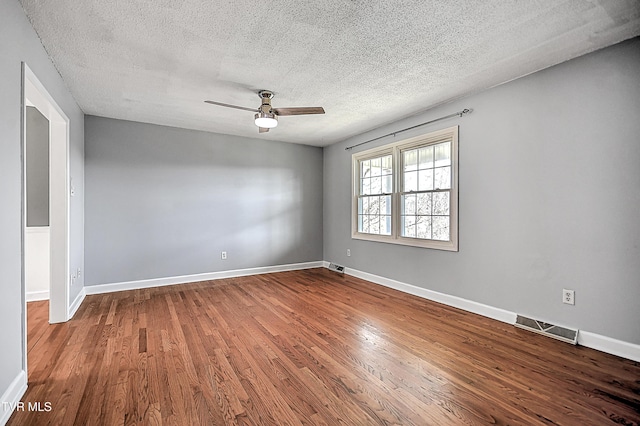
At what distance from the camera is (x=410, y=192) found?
4402mm

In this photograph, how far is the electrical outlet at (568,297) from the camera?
2.73 meters

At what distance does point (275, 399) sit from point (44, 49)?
10.9ft

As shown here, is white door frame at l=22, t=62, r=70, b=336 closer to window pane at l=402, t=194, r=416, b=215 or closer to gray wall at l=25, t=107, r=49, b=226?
gray wall at l=25, t=107, r=49, b=226

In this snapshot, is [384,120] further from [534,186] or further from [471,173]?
[534,186]

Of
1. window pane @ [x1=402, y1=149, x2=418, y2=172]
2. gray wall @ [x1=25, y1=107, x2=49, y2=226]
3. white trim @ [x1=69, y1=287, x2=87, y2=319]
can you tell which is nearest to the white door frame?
white trim @ [x1=69, y1=287, x2=87, y2=319]

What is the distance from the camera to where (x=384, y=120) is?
4578mm

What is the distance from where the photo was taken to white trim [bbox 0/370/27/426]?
1.66 metres

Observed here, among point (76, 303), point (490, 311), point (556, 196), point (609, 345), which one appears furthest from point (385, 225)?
point (76, 303)

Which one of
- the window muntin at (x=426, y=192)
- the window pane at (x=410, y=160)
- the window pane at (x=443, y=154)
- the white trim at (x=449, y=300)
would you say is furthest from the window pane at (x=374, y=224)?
the window pane at (x=443, y=154)

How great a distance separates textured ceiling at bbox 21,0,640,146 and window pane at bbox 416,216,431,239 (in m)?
1.53

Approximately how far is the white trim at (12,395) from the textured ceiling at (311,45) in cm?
244

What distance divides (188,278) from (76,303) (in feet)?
5.06

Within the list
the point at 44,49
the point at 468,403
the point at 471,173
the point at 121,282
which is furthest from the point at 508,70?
the point at 121,282

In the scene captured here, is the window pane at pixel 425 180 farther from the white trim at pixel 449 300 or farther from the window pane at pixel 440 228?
the white trim at pixel 449 300
